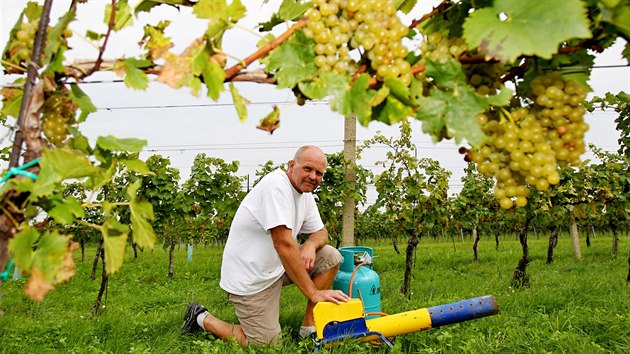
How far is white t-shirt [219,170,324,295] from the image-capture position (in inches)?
164

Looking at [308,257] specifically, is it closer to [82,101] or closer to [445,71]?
[82,101]

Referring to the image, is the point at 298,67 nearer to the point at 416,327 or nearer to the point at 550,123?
the point at 550,123

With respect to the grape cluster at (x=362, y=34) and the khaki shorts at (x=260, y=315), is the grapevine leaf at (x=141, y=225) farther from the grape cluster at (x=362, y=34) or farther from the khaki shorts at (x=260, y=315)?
the khaki shorts at (x=260, y=315)

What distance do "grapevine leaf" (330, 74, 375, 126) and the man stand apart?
2.67 m

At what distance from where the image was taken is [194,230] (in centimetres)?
1766

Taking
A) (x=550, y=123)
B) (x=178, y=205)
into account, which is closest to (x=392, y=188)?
(x=178, y=205)

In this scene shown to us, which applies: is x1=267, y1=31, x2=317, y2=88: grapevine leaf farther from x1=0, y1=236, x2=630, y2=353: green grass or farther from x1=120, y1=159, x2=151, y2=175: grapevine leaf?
x1=0, y1=236, x2=630, y2=353: green grass

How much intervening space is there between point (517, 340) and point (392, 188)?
5004 millimetres

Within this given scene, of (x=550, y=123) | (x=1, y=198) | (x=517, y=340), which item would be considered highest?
(x=550, y=123)

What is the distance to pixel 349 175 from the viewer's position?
35.0ft

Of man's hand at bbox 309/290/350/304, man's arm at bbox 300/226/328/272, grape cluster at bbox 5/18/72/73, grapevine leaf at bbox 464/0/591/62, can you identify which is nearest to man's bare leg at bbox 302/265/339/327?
man's arm at bbox 300/226/328/272

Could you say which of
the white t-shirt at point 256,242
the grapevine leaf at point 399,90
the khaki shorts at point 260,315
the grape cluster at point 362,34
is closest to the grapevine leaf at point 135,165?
the grape cluster at point 362,34

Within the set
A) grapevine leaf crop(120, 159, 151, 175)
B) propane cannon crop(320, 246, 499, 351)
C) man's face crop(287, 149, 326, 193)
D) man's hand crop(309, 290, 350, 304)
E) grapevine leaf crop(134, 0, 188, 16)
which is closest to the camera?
grapevine leaf crop(134, 0, 188, 16)

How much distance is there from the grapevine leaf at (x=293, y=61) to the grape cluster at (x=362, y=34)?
0.02 metres
